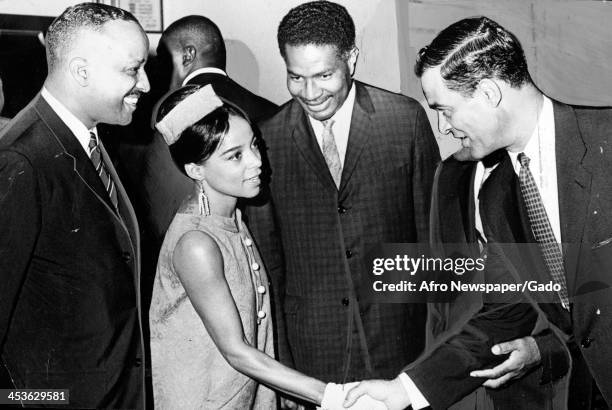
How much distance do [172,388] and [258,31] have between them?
1.15 meters

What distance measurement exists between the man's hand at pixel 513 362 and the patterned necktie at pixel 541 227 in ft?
0.59

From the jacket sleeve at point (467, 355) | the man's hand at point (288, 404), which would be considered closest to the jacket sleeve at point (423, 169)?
the jacket sleeve at point (467, 355)

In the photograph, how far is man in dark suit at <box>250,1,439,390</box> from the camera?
2.39m

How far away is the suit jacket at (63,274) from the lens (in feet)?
6.66

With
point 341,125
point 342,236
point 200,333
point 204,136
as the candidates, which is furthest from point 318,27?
point 200,333

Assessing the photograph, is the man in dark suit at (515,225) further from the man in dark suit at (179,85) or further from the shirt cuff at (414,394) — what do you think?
the man in dark suit at (179,85)

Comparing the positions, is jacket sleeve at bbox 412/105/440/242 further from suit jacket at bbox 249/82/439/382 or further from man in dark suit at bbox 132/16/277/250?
man in dark suit at bbox 132/16/277/250

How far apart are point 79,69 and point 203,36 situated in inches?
17.8

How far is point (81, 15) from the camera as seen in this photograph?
7.33 feet

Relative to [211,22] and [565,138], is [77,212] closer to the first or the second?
[211,22]

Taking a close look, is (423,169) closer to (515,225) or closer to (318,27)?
(515,225)

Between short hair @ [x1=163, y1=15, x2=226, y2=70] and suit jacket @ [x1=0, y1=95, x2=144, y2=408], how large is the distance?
1.68 ft

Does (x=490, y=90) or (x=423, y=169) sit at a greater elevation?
(x=490, y=90)

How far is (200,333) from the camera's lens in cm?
208
